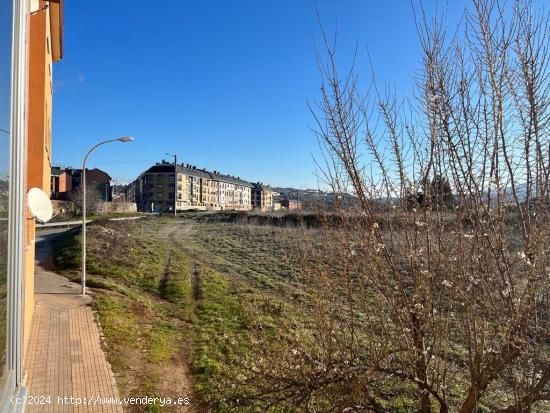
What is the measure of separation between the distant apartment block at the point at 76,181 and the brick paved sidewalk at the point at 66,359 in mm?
53655

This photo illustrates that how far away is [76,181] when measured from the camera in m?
70.8

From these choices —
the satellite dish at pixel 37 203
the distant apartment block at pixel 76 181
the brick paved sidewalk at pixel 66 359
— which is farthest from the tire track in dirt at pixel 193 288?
the distant apartment block at pixel 76 181

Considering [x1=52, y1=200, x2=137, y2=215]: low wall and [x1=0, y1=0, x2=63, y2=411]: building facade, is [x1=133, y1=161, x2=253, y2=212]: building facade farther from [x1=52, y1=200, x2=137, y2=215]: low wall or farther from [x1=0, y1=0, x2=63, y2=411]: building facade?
[x1=0, y1=0, x2=63, y2=411]: building facade

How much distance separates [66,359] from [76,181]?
235ft

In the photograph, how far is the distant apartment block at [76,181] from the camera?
2423 inches

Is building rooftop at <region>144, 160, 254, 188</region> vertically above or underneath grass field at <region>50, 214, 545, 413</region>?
above

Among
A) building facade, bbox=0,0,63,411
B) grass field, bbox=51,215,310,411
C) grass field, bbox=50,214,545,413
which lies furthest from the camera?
grass field, bbox=51,215,310,411

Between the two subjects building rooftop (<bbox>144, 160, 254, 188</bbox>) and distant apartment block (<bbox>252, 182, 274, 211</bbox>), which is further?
distant apartment block (<bbox>252, 182, 274, 211</bbox>)

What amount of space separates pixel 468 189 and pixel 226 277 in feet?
46.0

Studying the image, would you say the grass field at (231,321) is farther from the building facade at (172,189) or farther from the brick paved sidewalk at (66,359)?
the building facade at (172,189)

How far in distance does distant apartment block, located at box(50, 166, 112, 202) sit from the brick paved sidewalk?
53655mm

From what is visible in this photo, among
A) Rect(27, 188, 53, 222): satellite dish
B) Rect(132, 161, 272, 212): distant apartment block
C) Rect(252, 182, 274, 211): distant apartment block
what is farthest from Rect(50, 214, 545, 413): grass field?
Rect(252, 182, 274, 211): distant apartment block

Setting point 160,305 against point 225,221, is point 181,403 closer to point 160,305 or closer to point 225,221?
point 160,305

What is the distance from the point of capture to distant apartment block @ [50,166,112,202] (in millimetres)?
61537
